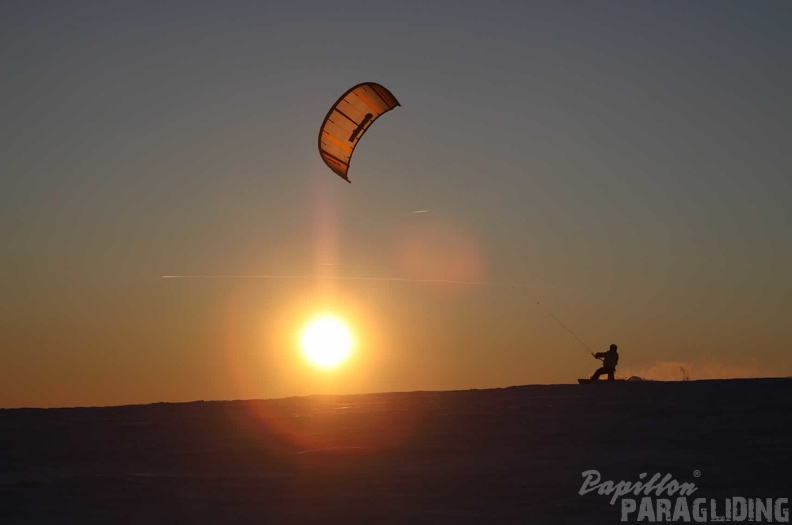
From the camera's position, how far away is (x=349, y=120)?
2308 cm

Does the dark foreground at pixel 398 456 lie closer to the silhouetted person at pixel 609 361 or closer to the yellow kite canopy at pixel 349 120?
the silhouetted person at pixel 609 361

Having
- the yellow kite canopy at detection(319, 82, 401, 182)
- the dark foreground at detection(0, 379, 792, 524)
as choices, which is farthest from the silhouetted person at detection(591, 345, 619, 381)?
the yellow kite canopy at detection(319, 82, 401, 182)

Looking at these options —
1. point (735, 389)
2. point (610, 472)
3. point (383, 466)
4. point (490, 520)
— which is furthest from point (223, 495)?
point (735, 389)

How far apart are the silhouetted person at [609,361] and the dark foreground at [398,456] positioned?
8.42 feet

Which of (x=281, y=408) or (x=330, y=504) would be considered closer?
(x=330, y=504)

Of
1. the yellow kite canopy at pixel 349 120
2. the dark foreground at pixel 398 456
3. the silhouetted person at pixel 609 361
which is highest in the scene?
the yellow kite canopy at pixel 349 120

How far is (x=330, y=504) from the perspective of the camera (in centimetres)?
1025

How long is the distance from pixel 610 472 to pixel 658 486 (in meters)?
0.75

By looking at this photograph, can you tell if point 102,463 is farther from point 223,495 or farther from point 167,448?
point 223,495

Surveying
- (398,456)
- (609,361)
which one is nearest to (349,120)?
(609,361)

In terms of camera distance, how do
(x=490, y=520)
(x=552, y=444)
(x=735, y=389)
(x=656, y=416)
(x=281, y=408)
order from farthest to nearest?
(x=281, y=408) → (x=735, y=389) → (x=656, y=416) → (x=552, y=444) → (x=490, y=520)

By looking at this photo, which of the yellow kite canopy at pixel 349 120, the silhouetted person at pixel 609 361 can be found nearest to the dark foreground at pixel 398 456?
the silhouetted person at pixel 609 361

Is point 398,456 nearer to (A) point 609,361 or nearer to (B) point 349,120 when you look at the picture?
(A) point 609,361

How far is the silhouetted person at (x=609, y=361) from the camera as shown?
21.2 meters
